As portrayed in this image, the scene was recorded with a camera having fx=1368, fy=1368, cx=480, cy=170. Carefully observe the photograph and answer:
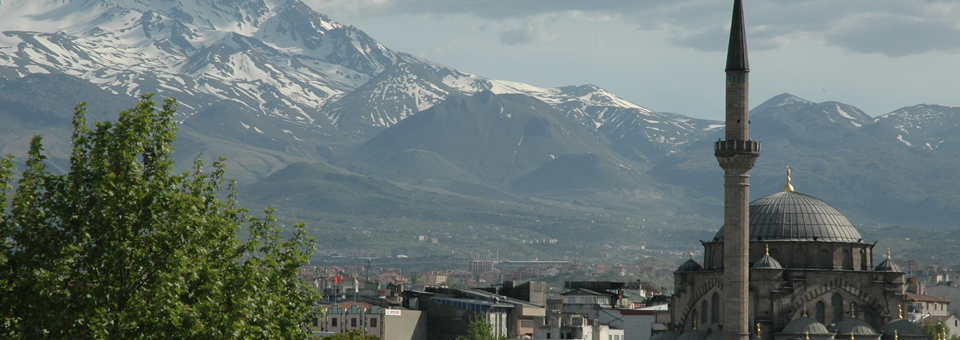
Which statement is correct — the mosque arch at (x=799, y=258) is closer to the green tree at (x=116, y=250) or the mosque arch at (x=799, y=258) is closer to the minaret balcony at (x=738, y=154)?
the minaret balcony at (x=738, y=154)

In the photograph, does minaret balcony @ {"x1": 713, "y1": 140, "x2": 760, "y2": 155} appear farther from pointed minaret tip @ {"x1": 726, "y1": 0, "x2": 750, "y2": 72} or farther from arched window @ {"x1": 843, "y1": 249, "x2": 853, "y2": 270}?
arched window @ {"x1": 843, "y1": 249, "x2": 853, "y2": 270}

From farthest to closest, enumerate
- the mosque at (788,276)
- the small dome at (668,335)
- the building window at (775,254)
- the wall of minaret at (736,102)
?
1. the small dome at (668,335)
2. the building window at (775,254)
3. the mosque at (788,276)
4. the wall of minaret at (736,102)

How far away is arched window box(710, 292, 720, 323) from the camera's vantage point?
90.6 meters

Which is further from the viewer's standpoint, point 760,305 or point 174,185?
point 760,305

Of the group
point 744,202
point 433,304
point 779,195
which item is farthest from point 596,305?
point 744,202

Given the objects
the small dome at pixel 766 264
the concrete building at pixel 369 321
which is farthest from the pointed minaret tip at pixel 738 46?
the concrete building at pixel 369 321

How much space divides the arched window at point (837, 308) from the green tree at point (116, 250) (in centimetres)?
5864

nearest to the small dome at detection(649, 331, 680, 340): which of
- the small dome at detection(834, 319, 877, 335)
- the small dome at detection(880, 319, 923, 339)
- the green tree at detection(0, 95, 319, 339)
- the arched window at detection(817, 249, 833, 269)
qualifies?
the arched window at detection(817, 249, 833, 269)

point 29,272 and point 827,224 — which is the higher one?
point 827,224

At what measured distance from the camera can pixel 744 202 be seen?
258 feet

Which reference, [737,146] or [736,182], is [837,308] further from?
[737,146]

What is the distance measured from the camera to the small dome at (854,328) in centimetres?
8444

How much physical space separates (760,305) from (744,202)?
1134cm

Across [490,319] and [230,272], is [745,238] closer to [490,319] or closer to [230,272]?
[230,272]
